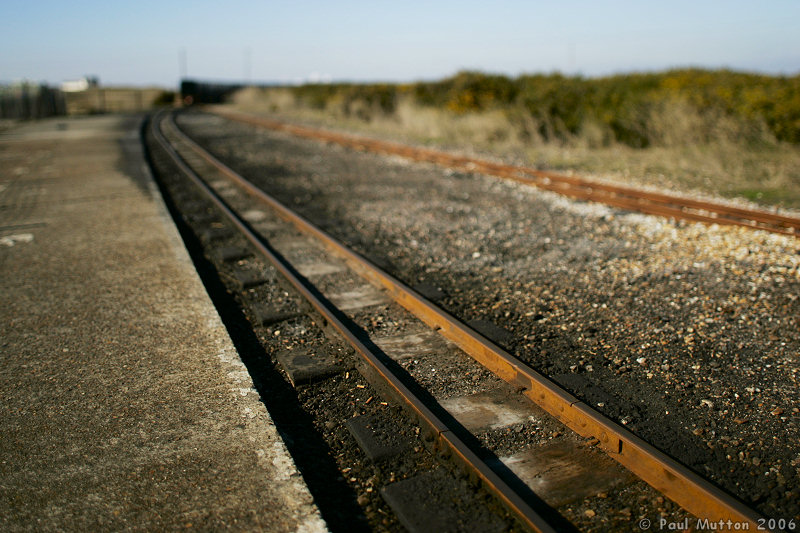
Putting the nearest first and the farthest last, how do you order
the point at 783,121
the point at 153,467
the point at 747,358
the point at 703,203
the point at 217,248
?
1. the point at 153,467
2. the point at 747,358
3. the point at 217,248
4. the point at 703,203
5. the point at 783,121

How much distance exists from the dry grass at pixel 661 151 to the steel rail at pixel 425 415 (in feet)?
25.2

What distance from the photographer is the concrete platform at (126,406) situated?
9.10 ft

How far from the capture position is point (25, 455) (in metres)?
3.17

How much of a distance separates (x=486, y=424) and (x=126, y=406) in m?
2.18

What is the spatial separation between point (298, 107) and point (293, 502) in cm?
4303

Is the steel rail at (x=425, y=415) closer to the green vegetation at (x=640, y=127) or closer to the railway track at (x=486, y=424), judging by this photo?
the railway track at (x=486, y=424)

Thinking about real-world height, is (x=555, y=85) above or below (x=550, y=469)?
above

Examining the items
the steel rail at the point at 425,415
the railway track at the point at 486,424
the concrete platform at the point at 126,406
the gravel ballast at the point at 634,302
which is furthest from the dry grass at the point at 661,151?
the concrete platform at the point at 126,406

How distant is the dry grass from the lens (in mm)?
10938

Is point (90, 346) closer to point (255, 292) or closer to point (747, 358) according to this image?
point (255, 292)

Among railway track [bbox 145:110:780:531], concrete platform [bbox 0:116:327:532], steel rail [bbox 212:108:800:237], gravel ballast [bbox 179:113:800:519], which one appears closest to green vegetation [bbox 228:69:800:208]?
steel rail [bbox 212:108:800:237]

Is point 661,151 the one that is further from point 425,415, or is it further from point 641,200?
point 425,415

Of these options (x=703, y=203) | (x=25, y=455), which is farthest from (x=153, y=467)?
(x=703, y=203)

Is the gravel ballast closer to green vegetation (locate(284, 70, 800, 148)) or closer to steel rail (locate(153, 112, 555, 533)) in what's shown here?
steel rail (locate(153, 112, 555, 533))
